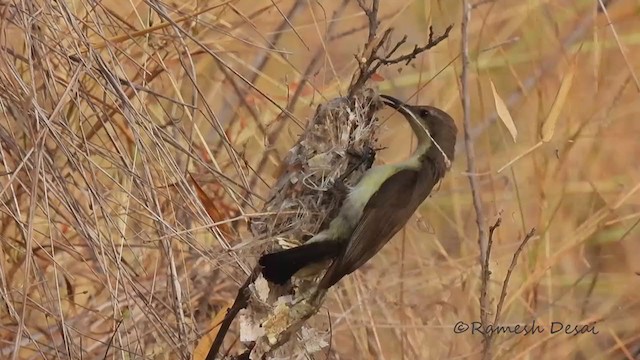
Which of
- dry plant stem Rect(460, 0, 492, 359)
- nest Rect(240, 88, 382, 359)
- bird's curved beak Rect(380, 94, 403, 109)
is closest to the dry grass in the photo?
dry plant stem Rect(460, 0, 492, 359)

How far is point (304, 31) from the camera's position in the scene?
2342 mm

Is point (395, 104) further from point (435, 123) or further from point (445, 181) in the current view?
point (445, 181)

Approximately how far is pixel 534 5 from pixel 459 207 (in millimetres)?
555

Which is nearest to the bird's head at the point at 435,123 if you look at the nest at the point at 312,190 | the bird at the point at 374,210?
the bird at the point at 374,210

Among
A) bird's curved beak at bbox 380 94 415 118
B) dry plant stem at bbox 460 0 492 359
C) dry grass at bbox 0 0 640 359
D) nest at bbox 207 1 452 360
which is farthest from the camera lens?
dry grass at bbox 0 0 640 359

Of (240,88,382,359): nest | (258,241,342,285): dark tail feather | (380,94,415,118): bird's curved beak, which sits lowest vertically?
(258,241,342,285): dark tail feather

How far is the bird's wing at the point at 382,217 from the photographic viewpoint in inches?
45.3

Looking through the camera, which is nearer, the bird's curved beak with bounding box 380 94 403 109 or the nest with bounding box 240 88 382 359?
the nest with bounding box 240 88 382 359

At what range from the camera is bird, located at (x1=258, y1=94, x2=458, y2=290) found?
3.57 ft

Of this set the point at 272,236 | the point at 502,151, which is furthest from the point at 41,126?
the point at 502,151

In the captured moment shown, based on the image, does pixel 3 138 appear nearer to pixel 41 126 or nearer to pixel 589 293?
pixel 41 126

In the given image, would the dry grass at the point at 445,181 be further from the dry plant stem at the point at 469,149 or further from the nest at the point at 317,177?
the nest at the point at 317,177

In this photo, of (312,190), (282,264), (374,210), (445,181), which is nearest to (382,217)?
(374,210)

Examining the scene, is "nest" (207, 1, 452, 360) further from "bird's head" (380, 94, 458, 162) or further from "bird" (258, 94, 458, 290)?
"bird's head" (380, 94, 458, 162)
